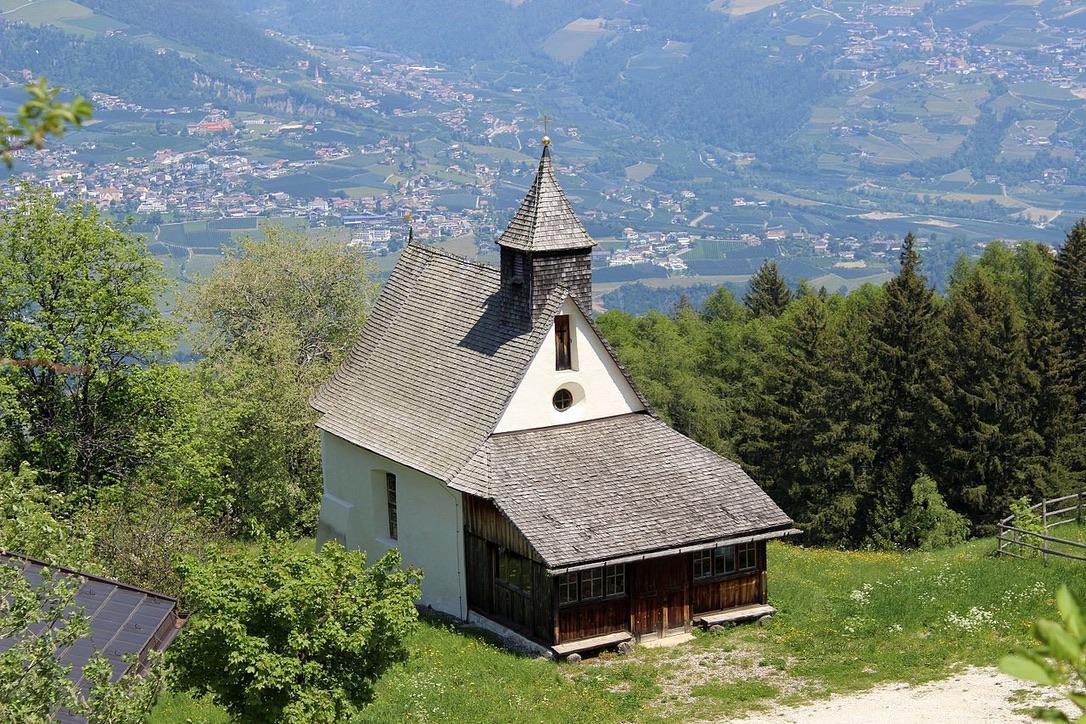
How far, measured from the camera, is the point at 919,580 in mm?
29750

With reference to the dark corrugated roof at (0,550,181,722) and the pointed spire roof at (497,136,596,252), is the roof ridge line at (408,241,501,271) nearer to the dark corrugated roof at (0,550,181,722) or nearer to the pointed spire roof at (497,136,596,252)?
the pointed spire roof at (497,136,596,252)

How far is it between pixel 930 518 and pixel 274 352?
2252 centimetres

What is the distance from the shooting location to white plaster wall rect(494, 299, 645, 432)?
1233 inches

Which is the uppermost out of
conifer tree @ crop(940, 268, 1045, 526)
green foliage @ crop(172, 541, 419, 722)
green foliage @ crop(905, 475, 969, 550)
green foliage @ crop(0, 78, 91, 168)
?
green foliage @ crop(0, 78, 91, 168)

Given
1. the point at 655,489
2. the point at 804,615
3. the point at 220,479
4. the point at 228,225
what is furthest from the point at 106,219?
the point at 228,225

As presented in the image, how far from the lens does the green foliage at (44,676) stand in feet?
46.3

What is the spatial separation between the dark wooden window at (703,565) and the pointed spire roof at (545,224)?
7058 mm

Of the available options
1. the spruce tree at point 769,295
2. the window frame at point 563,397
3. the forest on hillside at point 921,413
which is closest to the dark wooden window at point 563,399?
the window frame at point 563,397

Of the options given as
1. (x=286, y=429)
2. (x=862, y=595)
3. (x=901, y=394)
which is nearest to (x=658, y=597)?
(x=862, y=595)

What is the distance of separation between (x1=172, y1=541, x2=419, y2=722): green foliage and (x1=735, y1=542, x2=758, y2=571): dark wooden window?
11491mm

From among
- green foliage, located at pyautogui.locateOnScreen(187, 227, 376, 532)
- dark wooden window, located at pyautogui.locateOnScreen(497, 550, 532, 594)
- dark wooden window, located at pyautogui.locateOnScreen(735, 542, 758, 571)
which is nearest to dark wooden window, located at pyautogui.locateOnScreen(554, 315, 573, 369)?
dark wooden window, located at pyautogui.locateOnScreen(497, 550, 532, 594)

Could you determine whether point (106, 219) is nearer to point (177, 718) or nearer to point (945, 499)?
point (177, 718)

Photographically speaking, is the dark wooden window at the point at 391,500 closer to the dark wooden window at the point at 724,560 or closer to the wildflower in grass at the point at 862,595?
the dark wooden window at the point at 724,560

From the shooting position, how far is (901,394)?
175 ft
